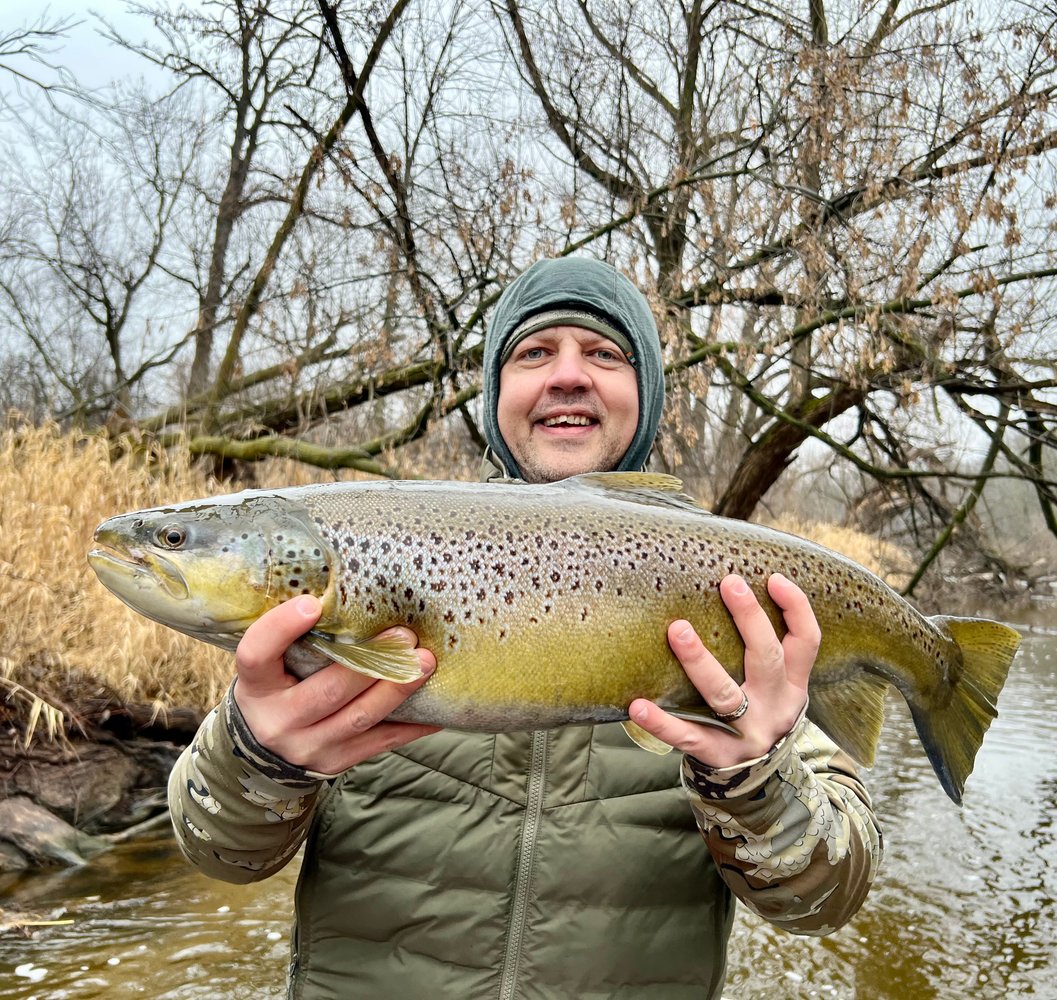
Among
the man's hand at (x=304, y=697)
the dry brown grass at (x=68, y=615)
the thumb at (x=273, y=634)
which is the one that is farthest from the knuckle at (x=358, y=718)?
the dry brown grass at (x=68, y=615)

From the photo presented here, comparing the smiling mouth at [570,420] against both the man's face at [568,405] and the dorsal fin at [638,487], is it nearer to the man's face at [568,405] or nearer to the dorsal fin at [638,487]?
the man's face at [568,405]

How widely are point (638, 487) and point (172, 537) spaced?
3.07 feet

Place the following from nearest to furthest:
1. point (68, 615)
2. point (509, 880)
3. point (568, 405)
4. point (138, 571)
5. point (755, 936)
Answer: point (138, 571) → point (509, 880) → point (568, 405) → point (755, 936) → point (68, 615)

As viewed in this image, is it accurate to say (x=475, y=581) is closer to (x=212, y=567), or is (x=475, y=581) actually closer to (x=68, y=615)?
(x=212, y=567)

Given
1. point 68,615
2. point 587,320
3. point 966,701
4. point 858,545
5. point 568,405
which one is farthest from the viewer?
point 858,545

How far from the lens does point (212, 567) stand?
1.58 metres

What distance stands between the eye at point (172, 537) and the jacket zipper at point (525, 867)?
87 centimetres

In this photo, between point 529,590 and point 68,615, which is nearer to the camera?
point 529,590

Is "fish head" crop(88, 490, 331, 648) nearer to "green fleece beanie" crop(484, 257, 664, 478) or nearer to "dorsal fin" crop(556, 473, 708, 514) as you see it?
"dorsal fin" crop(556, 473, 708, 514)

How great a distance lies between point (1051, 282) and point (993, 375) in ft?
3.32

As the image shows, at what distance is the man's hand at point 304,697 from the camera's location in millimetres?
1446

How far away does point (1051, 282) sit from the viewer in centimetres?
691

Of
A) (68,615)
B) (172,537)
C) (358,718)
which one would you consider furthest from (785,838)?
(68,615)

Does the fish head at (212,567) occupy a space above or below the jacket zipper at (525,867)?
above
